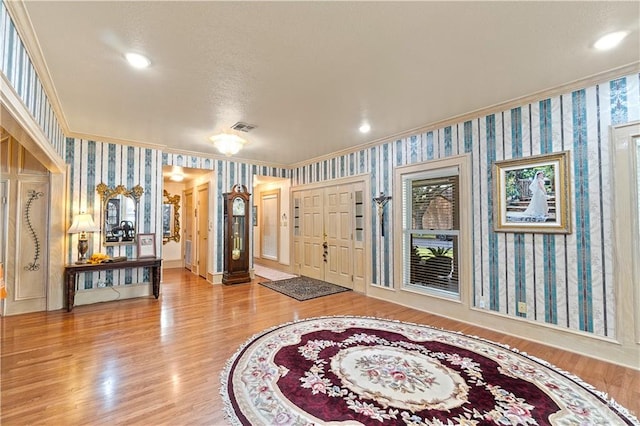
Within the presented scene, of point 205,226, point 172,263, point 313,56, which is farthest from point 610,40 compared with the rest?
point 172,263

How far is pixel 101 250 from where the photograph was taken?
4.93 m

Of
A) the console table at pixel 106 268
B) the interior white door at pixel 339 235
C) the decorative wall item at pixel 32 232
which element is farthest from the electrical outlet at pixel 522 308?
the decorative wall item at pixel 32 232

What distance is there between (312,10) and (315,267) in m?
5.33

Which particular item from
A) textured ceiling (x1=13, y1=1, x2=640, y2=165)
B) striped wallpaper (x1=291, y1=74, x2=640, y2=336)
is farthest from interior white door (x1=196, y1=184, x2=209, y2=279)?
striped wallpaper (x1=291, y1=74, x2=640, y2=336)

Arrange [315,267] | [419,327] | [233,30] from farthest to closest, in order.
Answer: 1. [315,267]
2. [419,327]
3. [233,30]

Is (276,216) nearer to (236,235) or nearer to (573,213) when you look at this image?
(236,235)

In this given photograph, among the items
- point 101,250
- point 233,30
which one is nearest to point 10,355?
point 101,250

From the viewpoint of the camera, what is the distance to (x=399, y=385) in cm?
238

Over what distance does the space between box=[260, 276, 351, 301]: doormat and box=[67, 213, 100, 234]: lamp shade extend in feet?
10.2

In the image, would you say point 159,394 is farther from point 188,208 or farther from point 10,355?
point 188,208

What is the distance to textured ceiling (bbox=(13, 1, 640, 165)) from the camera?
201 cm

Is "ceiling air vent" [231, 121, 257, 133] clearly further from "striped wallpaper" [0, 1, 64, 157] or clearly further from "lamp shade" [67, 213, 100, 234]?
"lamp shade" [67, 213, 100, 234]

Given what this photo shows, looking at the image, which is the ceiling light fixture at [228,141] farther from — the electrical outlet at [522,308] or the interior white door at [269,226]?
the electrical outlet at [522,308]

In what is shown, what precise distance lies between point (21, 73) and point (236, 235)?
4479 mm
